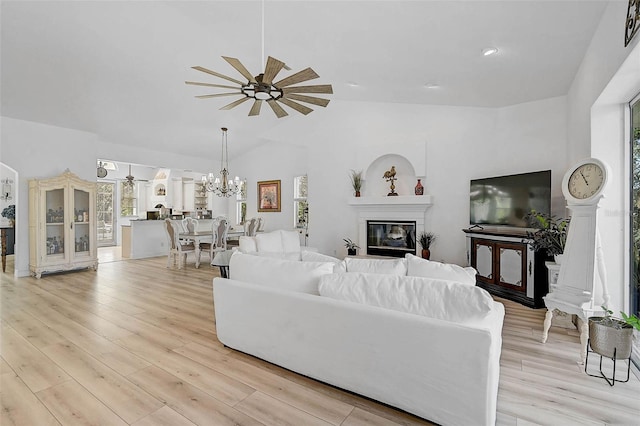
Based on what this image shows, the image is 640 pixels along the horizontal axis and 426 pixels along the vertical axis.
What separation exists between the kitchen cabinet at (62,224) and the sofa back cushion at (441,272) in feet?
20.5

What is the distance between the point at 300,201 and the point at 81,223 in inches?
180

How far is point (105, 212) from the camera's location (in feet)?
33.6

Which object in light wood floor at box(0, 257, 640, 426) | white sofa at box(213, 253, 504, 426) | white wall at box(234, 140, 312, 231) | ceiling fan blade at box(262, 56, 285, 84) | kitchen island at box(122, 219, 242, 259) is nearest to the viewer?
white sofa at box(213, 253, 504, 426)

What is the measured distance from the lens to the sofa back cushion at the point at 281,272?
2234 mm

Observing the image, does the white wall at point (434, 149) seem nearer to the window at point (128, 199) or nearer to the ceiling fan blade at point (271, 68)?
the ceiling fan blade at point (271, 68)

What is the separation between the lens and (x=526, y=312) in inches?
147

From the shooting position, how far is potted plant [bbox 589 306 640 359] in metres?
2.09

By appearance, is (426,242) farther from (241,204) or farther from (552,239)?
(241,204)

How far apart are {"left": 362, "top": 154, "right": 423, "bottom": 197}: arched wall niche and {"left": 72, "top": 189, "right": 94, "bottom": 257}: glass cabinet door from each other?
5376mm

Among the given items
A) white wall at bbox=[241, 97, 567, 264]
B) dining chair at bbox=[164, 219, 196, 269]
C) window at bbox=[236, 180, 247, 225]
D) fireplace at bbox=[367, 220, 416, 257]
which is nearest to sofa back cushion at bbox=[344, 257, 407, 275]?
white wall at bbox=[241, 97, 567, 264]

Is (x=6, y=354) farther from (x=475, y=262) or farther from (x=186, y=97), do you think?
(x=475, y=262)

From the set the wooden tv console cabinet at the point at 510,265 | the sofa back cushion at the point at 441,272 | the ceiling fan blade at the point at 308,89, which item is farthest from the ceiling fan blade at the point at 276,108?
the wooden tv console cabinet at the point at 510,265

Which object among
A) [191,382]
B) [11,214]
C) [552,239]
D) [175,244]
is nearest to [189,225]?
[175,244]

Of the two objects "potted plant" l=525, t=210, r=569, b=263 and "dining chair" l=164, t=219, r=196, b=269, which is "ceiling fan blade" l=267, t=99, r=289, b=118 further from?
"dining chair" l=164, t=219, r=196, b=269
